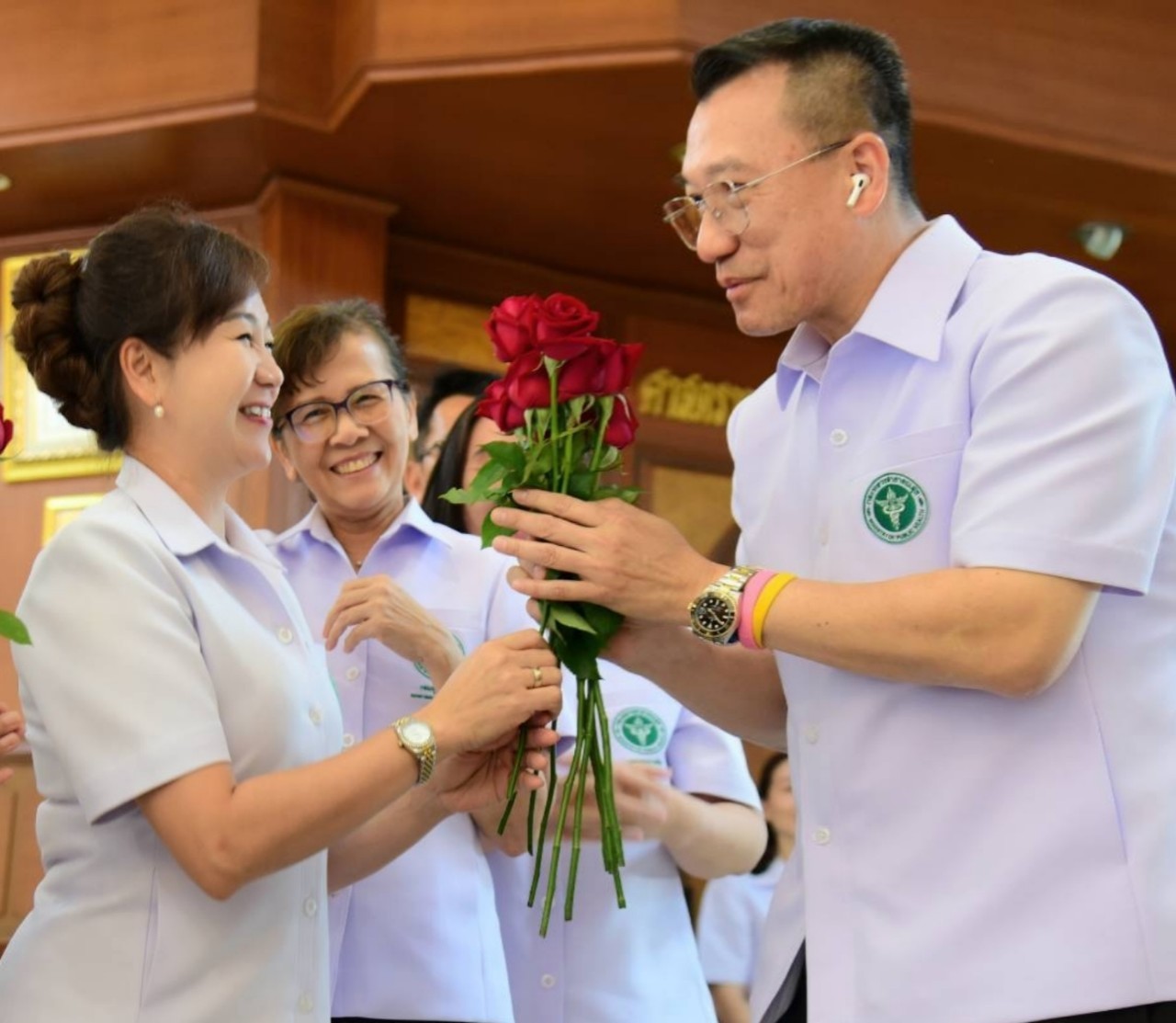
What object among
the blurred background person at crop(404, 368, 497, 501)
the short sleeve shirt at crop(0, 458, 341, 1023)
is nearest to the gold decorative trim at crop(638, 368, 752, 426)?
the blurred background person at crop(404, 368, 497, 501)

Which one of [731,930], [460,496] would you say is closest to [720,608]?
[460,496]

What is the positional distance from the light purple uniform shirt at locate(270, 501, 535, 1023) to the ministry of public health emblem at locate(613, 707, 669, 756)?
286 mm

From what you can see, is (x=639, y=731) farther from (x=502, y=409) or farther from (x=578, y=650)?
(x=502, y=409)

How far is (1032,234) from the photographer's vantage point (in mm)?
5602

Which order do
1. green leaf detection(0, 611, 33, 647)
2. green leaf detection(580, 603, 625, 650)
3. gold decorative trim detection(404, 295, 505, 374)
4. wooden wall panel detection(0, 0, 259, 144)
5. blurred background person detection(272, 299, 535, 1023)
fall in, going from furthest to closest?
gold decorative trim detection(404, 295, 505, 374) → wooden wall panel detection(0, 0, 259, 144) → blurred background person detection(272, 299, 535, 1023) → green leaf detection(580, 603, 625, 650) → green leaf detection(0, 611, 33, 647)

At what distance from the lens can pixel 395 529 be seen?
2.76 metres

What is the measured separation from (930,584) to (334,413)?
1249 millimetres

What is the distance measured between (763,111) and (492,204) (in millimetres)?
3505

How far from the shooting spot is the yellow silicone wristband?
6.13 feet

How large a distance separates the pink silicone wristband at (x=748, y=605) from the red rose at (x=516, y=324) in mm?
413

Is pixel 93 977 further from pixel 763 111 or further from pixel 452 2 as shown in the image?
pixel 452 2

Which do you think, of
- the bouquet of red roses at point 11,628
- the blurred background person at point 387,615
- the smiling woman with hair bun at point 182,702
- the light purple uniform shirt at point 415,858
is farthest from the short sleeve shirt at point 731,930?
the bouquet of red roses at point 11,628

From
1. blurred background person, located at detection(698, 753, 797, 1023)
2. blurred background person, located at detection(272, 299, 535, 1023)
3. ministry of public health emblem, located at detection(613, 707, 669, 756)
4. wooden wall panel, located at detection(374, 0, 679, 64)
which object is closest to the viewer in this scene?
blurred background person, located at detection(272, 299, 535, 1023)

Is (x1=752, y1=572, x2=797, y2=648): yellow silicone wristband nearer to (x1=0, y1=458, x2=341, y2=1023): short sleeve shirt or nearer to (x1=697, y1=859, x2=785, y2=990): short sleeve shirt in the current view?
(x1=0, y1=458, x2=341, y2=1023): short sleeve shirt
